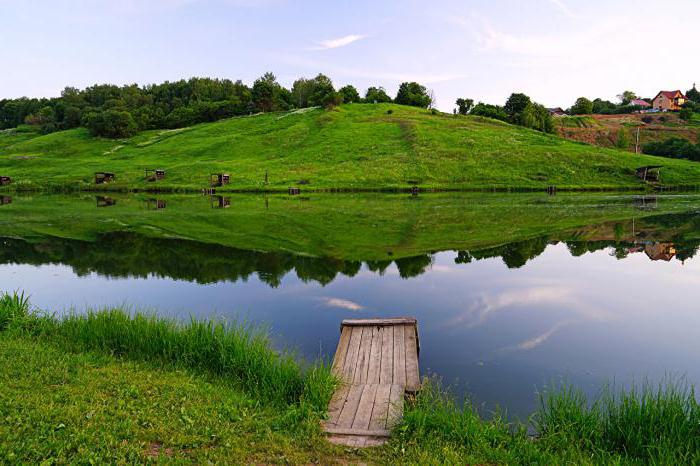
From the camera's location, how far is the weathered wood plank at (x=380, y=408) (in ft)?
29.3

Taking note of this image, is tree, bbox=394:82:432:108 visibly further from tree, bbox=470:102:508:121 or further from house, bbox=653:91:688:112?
house, bbox=653:91:688:112

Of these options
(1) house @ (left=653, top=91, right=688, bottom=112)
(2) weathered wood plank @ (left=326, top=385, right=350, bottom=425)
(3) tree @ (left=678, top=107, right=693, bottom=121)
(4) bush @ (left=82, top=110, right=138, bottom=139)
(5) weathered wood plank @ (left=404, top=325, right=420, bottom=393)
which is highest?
(1) house @ (left=653, top=91, right=688, bottom=112)

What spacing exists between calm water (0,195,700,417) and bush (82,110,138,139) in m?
90.6

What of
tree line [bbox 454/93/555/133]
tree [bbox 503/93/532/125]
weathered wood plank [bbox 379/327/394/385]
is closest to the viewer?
weathered wood plank [bbox 379/327/394/385]

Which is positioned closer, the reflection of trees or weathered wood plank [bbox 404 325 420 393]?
weathered wood plank [bbox 404 325 420 393]

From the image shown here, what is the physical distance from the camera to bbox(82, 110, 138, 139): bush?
125m

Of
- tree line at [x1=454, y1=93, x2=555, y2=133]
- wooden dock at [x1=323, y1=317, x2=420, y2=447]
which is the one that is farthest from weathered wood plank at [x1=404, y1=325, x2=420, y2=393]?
tree line at [x1=454, y1=93, x2=555, y2=133]

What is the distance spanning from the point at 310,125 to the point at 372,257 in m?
91.0

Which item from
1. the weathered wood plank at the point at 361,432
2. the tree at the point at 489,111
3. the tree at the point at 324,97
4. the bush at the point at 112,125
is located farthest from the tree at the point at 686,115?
the weathered wood plank at the point at 361,432

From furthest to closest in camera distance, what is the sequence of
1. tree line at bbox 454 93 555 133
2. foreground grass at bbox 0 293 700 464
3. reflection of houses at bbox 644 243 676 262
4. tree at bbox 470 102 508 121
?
tree at bbox 470 102 508 121, tree line at bbox 454 93 555 133, reflection of houses at bbox 644 243 676 262, foreground grass at bbox 0 293 700 464

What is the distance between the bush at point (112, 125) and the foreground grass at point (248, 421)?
129 m

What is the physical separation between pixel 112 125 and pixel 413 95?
279 feet

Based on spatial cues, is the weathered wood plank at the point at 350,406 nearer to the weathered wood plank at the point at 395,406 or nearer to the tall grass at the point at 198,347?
the tall grass at the point at 198,347

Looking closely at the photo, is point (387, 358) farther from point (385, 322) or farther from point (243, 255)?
point (243, 255)
